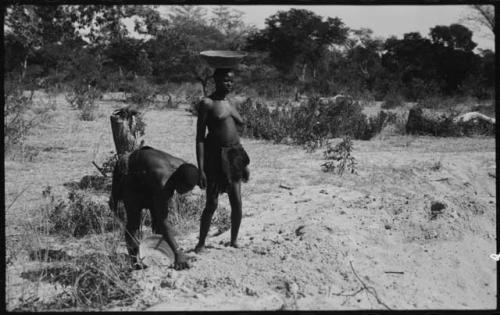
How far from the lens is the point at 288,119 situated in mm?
9602

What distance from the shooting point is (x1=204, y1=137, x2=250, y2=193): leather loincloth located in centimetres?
381

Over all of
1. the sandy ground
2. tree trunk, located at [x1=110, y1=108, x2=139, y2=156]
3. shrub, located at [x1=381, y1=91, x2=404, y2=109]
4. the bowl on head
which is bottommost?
shrub, located at [x1=381, y1=91, x2=404, y2=109]

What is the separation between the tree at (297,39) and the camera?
28.9 m

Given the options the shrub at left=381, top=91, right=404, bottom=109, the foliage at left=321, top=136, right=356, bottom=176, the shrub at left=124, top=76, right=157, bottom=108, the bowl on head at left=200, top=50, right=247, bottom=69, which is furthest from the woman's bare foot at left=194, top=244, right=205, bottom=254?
the shrub at left=381, top=91, right=404, bottom=109

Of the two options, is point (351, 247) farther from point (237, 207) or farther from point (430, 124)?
point (430, 124)

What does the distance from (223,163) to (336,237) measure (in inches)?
43.7

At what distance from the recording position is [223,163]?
3.79m

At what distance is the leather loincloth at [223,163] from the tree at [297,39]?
24957 millimetres

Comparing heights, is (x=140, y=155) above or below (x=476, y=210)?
above

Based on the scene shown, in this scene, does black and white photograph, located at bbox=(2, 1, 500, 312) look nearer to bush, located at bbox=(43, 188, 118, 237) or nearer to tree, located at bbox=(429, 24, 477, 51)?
bush, located at bbox=(43, 188, 118, 237)

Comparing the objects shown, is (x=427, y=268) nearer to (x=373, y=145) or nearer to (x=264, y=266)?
(x=264, y=266)

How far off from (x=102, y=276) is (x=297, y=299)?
3.78 ft

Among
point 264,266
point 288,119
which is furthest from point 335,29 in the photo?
point 264,266

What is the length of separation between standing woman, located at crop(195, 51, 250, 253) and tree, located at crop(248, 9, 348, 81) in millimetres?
24917
